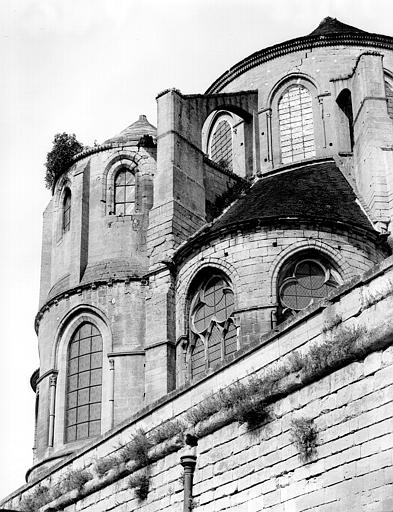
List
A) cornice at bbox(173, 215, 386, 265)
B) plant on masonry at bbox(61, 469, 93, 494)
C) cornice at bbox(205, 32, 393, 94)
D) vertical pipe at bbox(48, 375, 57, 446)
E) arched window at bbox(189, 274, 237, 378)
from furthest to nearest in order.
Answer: cornice at bbox(205, 32, 393, 94), vertical pipe at bbox(48, 375, 57, 446), arched window at bbox(189, 274, 237, 378), cornice at bbox(173, 215, 386, 265), plant on masonry at bbox(61, 469, 93, 494)

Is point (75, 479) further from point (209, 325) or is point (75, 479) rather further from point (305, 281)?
point (305, 281)

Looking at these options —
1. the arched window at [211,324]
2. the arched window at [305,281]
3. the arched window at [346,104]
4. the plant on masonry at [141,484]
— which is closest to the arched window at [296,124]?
the arched window at [346,104]

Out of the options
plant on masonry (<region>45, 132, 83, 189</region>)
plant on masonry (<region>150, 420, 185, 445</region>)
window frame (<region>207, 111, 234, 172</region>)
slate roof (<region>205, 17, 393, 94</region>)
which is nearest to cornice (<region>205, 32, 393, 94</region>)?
slate roof (<region>205, 17, 393, 94</region>)

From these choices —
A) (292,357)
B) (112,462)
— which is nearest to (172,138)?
(112,462)

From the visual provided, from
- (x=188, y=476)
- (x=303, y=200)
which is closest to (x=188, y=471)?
(x=188, y=476)

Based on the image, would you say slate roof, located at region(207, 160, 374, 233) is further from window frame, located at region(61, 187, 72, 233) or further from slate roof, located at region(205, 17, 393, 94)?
window frame, located at region(61, 187, 72, 233)

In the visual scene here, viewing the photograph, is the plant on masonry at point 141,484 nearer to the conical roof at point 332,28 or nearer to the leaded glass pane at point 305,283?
the leaded glass pane at point 305,283

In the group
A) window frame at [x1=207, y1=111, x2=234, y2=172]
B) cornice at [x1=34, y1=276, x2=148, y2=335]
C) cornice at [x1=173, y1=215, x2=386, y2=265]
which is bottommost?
cornice at [x1=173, y1=215, x2=386, y2=265]

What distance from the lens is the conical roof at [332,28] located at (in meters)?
33.2

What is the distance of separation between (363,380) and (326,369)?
0.71 m

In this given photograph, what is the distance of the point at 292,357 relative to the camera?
1378 centimetres

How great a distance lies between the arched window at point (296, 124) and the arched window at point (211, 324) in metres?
7.52

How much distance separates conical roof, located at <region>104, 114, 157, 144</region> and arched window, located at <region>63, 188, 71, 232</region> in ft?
6.72

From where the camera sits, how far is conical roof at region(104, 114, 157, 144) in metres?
30.2
